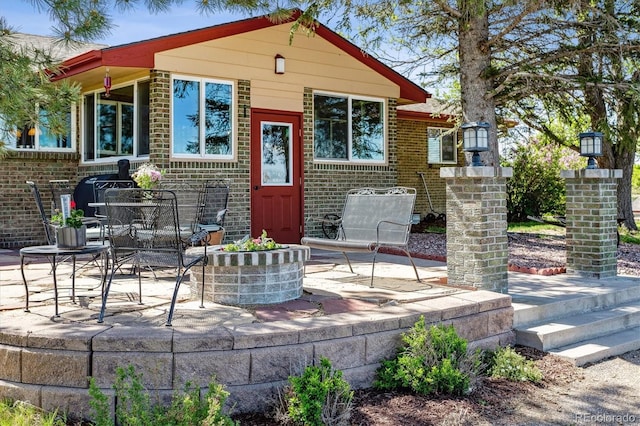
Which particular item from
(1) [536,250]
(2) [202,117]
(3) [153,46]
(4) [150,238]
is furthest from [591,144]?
(3) [153,46]

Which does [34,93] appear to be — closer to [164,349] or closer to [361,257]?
[164,349]

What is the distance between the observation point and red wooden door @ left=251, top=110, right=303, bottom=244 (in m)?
10.4

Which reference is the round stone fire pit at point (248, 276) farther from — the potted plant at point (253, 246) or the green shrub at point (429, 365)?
the green shrub at point (429, 365)

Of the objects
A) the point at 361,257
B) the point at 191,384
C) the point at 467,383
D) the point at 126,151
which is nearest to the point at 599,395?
the point at 467,383

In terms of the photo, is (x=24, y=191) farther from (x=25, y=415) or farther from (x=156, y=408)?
(x=156, y=408)

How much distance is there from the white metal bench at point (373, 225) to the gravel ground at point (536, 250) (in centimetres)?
303

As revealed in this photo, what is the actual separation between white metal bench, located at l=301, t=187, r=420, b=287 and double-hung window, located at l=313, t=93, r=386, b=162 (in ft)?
14.5

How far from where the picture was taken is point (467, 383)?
4.19 m

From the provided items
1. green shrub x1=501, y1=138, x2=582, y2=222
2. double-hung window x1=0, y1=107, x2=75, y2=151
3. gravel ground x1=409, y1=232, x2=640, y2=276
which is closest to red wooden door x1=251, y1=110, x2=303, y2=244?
gravel ground x1=409, y1=232, x2=640, y2=276

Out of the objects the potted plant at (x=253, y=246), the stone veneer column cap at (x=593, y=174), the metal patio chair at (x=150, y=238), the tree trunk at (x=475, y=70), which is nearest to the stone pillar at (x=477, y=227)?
the potted plant at (x=253, y=246)

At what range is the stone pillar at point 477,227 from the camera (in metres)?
5.61

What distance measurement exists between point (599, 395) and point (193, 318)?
292 centimetres

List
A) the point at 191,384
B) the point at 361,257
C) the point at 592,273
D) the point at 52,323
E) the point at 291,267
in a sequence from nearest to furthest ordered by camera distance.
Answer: the point at 191,384
the point at 52,323
the point at 291,267
the point at 592,273
the point at 361,257

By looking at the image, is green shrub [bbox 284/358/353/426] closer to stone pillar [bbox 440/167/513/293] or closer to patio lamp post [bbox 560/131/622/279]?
stone pillar [bbox 440/167/513/293]
